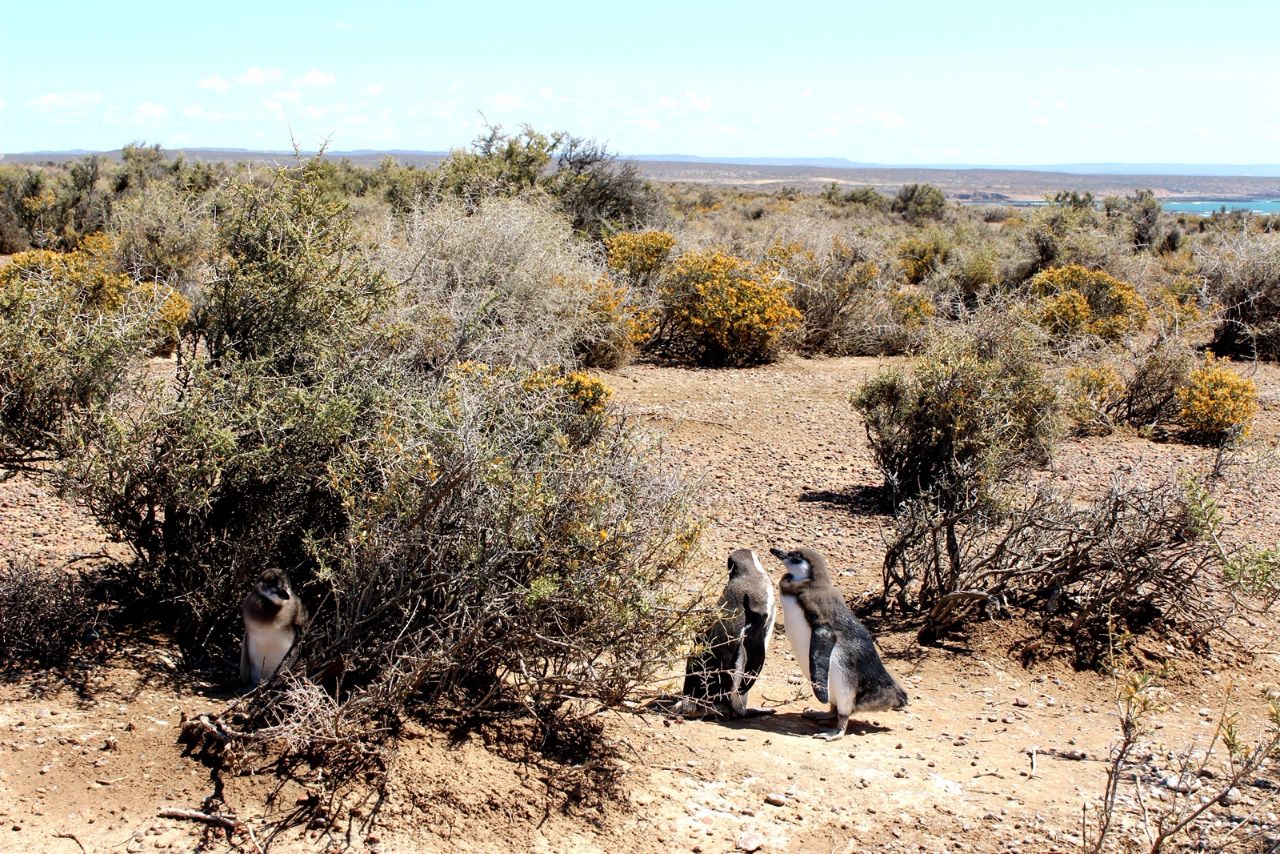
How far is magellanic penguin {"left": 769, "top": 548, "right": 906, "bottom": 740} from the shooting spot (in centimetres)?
510

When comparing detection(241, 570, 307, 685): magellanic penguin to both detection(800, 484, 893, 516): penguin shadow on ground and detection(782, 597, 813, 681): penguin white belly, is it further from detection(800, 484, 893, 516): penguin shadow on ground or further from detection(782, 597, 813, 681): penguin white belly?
detection(800, 484, 893, 516): penguin shadow on ground

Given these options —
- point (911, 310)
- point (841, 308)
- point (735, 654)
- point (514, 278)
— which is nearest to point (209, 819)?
point (735, 654)

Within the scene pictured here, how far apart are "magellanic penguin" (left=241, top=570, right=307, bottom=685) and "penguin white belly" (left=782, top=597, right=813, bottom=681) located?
2.36 m

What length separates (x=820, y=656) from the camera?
17.1 feet

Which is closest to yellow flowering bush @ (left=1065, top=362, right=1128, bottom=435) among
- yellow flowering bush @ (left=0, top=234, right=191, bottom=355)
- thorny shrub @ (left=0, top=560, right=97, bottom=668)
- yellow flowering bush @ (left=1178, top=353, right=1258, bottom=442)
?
yellow flowering bush @ (left=1178, top=353, right=1258, bottom=442)

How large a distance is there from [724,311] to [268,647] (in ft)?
35.3

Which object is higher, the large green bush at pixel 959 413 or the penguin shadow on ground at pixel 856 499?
the large green bush at pixel 959 413

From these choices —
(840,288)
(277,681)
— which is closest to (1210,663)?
(277,681)

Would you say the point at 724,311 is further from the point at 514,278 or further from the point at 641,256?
the point at 514,278

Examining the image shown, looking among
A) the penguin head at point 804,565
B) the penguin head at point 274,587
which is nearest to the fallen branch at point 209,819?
the penguin head at point 274,587

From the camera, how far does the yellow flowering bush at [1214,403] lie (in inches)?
448

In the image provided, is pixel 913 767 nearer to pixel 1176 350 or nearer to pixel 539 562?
pixel 539 562

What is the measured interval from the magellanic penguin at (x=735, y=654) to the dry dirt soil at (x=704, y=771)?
0.13 meters

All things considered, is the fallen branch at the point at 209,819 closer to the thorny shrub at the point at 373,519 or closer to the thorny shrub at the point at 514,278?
the thorny shrub at the point at 373,519
